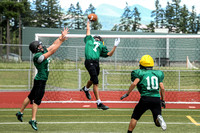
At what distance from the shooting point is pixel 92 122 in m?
8.87

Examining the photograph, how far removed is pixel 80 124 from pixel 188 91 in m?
8.53

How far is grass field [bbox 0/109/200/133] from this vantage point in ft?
25.3

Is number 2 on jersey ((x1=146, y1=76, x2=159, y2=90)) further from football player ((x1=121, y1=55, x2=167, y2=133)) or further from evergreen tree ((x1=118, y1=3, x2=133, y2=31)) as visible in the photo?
evergreen tree ((x1=118, y1=3, x2=133, y2=31))

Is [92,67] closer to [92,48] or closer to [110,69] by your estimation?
[92,48]

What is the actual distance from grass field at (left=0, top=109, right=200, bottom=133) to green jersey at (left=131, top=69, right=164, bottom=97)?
68.0 inches

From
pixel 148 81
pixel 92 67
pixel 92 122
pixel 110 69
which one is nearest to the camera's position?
pixel 148 81

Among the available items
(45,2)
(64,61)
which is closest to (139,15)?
(45,2)

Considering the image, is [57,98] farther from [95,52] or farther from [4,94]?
[95,52]

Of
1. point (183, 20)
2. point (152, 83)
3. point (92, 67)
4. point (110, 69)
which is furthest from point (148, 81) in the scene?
point (183, 20)

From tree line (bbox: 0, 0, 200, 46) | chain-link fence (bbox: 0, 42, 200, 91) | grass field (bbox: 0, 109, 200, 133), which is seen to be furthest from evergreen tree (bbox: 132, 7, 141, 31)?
grass field (bbox: 0, 109, 200, 133)

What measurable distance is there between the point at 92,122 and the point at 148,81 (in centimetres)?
323

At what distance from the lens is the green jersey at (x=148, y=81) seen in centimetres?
609

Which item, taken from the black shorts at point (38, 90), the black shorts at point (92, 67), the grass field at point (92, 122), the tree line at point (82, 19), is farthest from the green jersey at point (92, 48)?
the tree line at point (82, 19)

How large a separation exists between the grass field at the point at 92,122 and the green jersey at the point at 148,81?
1.73m
